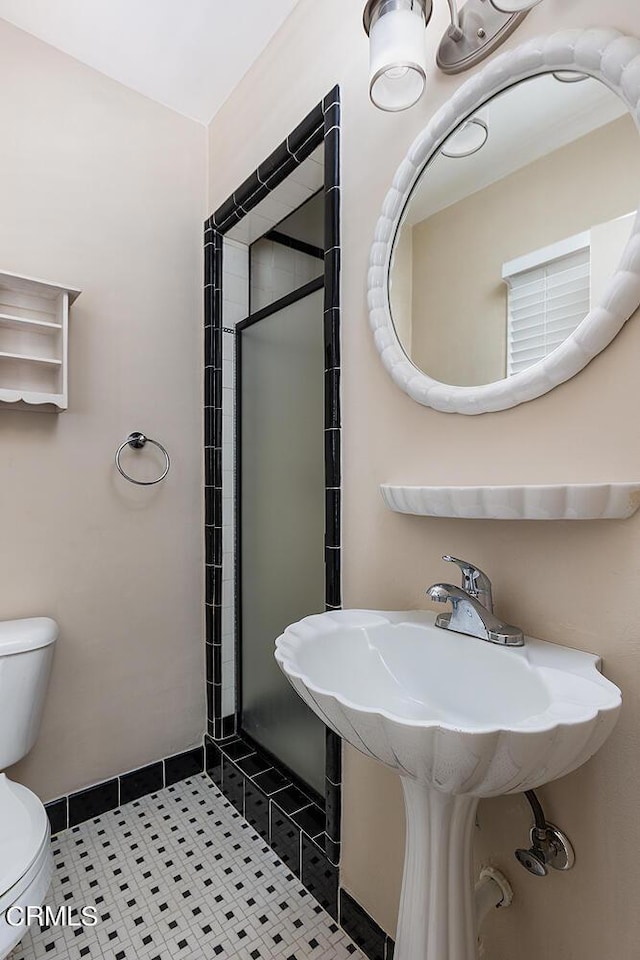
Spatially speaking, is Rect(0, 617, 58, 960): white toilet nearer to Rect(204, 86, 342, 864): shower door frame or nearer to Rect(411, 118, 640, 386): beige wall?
Rect(204, 86, 342, 864): shower door frame

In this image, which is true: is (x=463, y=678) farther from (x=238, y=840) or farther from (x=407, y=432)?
(x=238, y=840)

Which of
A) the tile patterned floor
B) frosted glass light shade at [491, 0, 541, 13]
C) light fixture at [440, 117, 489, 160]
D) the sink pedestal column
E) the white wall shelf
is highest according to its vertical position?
frosted glass light shade at [491, 0, 541, 13]

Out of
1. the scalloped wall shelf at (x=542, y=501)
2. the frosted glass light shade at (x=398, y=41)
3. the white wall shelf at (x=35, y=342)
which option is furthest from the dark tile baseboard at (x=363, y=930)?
the frosted glass light shade at (x=398, y=41)

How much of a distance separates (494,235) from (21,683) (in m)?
1.65

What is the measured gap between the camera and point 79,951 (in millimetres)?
1259

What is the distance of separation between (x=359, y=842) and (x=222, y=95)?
2484 mm

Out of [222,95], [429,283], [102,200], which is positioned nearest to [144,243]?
[102,200]

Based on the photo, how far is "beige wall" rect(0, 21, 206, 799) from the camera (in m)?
1.64

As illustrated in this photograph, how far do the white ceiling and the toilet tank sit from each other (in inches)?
74.0

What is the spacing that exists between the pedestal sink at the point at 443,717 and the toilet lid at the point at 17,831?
0.70 m

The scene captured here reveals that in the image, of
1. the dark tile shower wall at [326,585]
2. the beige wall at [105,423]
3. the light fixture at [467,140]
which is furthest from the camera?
the beige wall at [105,423]

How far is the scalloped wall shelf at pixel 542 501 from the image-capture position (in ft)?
2.49

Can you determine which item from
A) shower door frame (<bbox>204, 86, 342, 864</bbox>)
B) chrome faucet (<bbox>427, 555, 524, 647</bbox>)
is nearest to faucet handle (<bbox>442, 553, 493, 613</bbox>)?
chrome faucet (<bbox>427, 555, 524, 647</bbox>)

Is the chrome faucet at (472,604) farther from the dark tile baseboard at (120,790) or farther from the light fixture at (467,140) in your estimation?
the dark tile baseboard at (120,790)
